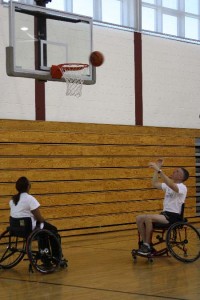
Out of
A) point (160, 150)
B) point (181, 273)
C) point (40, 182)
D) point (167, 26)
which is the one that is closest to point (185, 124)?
point (160, 150)

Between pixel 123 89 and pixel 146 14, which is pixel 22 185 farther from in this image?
pixel 146 14

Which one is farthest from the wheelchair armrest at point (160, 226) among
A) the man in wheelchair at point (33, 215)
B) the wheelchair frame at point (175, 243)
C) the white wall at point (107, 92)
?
the white wall at point (107, 92)

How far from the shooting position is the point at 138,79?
39.3ft

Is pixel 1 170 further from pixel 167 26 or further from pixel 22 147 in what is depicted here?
pixel 167 26

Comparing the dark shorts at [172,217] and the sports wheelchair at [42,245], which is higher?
the dark shorts at [172,217]

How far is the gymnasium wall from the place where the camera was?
33.5ft

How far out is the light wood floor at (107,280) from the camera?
5.56 m

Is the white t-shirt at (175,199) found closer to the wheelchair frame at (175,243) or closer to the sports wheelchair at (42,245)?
the wheelchair frame at (175,243)

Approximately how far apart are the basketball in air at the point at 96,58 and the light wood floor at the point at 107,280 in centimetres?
252

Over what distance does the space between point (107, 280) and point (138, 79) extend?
627 cm

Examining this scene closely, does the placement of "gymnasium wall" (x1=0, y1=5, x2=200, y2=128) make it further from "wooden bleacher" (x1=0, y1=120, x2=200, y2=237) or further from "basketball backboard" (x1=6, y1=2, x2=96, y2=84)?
"basketball backboard" (x1=6, y1=2, x2=96, y2=84)

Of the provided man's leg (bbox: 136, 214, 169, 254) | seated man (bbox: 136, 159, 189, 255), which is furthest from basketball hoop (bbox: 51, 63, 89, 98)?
man's leg (bbox: 136, 214, 169, 254)

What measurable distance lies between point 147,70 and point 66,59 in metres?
3.69

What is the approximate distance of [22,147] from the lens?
32.9 feet
